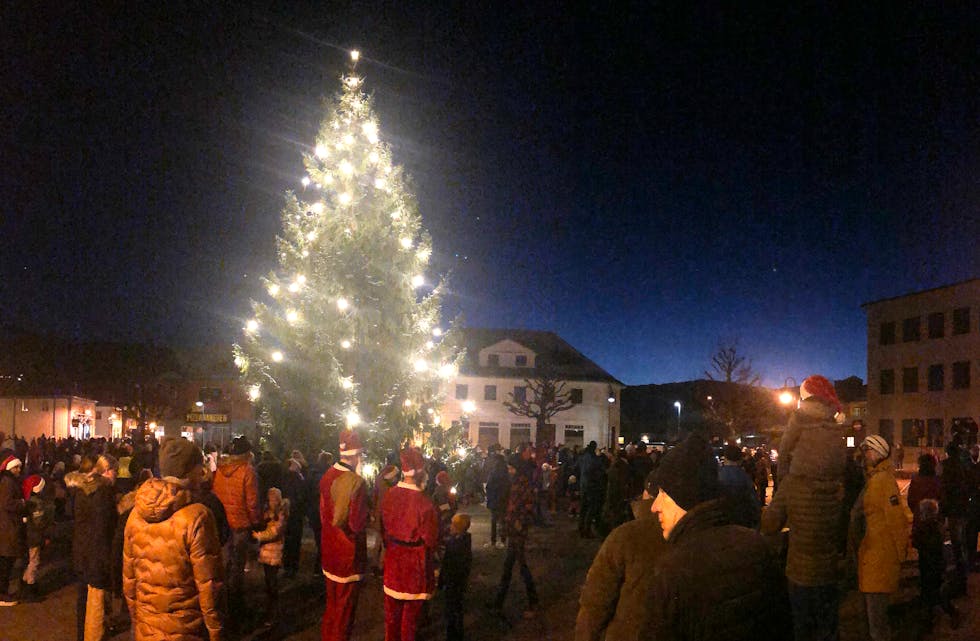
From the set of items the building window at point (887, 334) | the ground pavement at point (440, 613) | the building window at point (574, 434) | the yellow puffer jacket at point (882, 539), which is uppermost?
the building window at point (887, 334)

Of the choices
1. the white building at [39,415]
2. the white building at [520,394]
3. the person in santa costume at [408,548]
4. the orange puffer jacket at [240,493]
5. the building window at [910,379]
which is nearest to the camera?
the person in santa costume at [408,548]

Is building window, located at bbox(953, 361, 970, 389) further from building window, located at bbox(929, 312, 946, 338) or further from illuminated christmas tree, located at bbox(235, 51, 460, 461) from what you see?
illuminated christmas tree, located at bbox(235, 51, 460, 461)

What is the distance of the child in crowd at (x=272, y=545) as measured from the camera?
8922mm

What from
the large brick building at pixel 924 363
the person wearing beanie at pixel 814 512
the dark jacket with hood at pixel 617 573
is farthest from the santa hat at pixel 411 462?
the large brick building at pixel 924 363

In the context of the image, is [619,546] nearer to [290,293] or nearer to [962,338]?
[290,293]

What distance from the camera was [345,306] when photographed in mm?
14703

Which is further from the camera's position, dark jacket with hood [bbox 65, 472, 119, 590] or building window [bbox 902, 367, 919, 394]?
building window [bbox 902, 367, 919, 394]

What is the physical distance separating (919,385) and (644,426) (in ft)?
124

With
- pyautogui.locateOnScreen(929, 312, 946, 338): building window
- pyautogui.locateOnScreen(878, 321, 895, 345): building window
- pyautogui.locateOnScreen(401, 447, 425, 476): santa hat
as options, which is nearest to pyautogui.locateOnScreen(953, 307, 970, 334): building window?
pyautogui.locateOnScreen(929, 312, 946, 338): building window

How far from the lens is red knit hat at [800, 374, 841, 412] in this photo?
17.7 ft

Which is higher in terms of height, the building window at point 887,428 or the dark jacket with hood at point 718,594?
the dark jacket with hood at point 718,594

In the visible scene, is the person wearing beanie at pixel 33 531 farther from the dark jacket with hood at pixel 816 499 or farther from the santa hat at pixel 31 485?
the dark jacket with hood at pixel 816 499

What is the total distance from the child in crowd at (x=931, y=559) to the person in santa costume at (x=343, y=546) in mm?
6330

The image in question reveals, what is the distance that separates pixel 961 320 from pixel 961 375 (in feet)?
10.3
